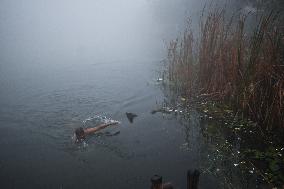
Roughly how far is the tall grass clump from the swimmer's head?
7.94 ft

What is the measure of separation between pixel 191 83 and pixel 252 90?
5.96 feet

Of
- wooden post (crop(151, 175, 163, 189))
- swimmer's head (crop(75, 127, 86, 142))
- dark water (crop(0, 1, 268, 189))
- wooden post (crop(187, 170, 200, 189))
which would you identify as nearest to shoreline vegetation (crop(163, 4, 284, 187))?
dark water (crop(0, 1, 268, 189))

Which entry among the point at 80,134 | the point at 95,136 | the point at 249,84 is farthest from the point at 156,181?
the point at 249,84

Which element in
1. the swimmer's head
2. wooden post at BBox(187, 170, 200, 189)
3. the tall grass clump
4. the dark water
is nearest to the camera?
wooden post at BBox(187, 170, 200, 189)

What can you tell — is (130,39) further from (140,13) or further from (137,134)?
(137,134)

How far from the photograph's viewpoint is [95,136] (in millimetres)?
5051

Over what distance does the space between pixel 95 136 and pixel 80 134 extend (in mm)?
338

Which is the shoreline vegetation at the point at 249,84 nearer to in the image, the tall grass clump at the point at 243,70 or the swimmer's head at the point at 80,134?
the tall grass clump at the point at 243,70

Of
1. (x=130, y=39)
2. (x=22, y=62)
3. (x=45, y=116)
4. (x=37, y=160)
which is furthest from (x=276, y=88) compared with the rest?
(x=130, y=39)

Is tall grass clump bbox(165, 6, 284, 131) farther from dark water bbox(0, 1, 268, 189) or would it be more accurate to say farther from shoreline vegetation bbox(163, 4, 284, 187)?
dark water bbox(0, 1, 268, 189)

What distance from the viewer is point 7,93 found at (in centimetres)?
800

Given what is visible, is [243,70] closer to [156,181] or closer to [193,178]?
[193,178]

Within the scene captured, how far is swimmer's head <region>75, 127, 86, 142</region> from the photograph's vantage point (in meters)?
4.72

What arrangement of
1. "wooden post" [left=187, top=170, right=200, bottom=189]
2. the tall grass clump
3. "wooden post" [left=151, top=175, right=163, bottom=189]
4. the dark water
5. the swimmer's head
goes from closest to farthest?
1. "wooden post" [left=151, top=175, right=163, bottom=189]
2. "wooden post" [left=187, top=170, right=200, bottom=189]
3. the dark water
4. the tall grass clump
5. the swimmer's head
